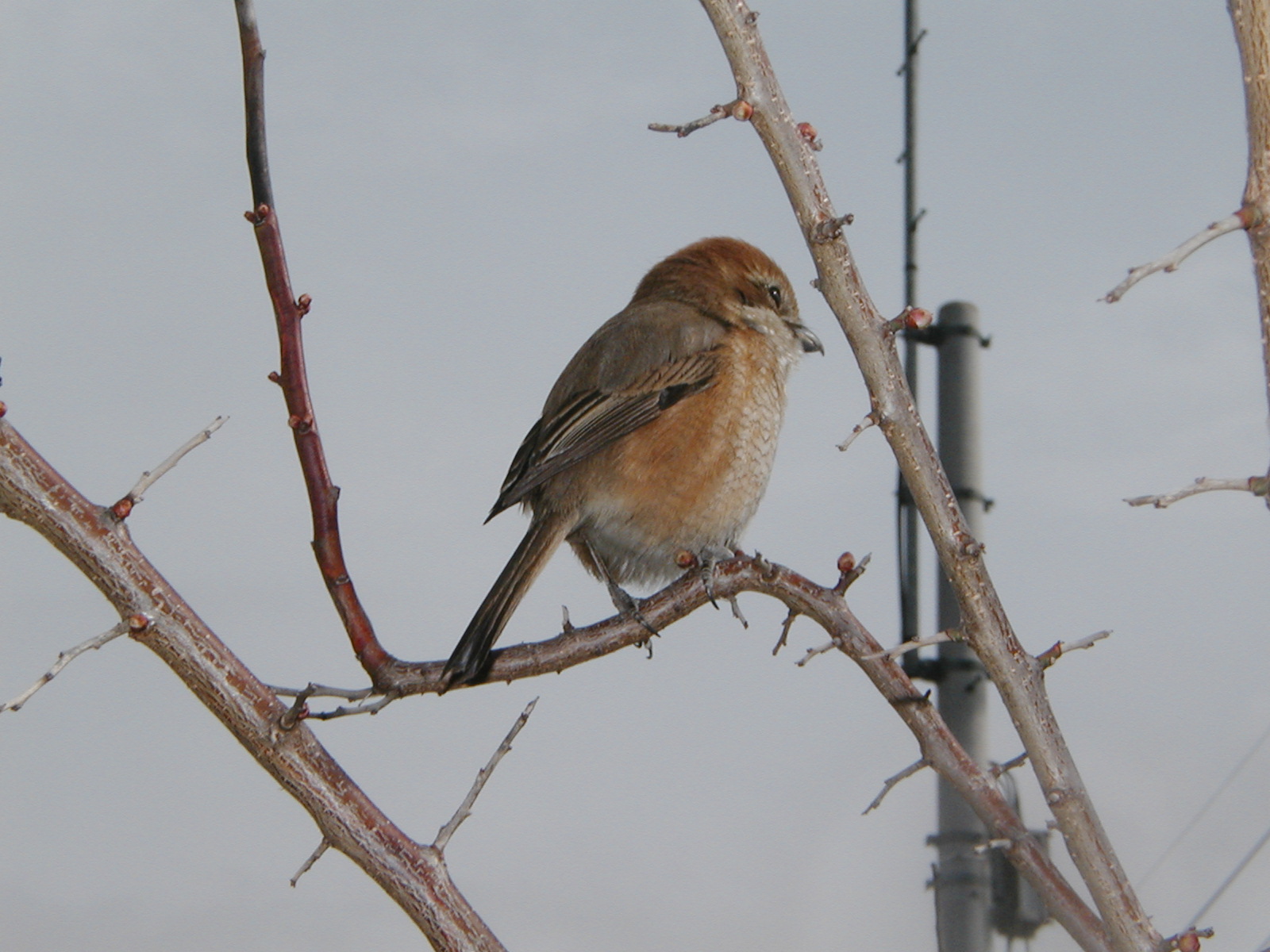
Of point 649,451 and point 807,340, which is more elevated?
point 807,340

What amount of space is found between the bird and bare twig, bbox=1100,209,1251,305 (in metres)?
1.43

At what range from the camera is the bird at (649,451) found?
353 centimetres

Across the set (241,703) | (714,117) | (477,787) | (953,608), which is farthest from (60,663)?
(953,608)

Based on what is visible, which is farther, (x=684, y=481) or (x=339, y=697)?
(x=684, y=481)

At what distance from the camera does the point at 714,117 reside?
2.35 meters

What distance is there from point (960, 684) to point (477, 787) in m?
3.72

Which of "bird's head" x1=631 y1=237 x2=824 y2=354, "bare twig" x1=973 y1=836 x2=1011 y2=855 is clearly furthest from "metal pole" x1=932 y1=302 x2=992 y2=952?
"bare twig" x1=973 y1=836 x2=1011 y2=855

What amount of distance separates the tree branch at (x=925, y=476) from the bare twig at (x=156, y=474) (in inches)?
43.6

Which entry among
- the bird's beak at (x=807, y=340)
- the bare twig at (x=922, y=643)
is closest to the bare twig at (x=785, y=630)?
the bare twig at (x=922, y=643)

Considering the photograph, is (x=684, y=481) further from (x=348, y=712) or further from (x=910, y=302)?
(x=910, y=302)

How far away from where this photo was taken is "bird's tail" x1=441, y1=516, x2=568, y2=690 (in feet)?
8.72

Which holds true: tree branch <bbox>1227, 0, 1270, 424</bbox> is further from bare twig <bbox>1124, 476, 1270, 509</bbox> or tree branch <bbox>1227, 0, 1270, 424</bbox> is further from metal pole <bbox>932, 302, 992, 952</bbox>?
metal pole <bbox>932, 302, 992, 952</bbox>

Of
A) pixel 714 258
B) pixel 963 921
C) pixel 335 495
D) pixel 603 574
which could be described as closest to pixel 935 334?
pixel 714 258

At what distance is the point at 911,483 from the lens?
97.1 inches
